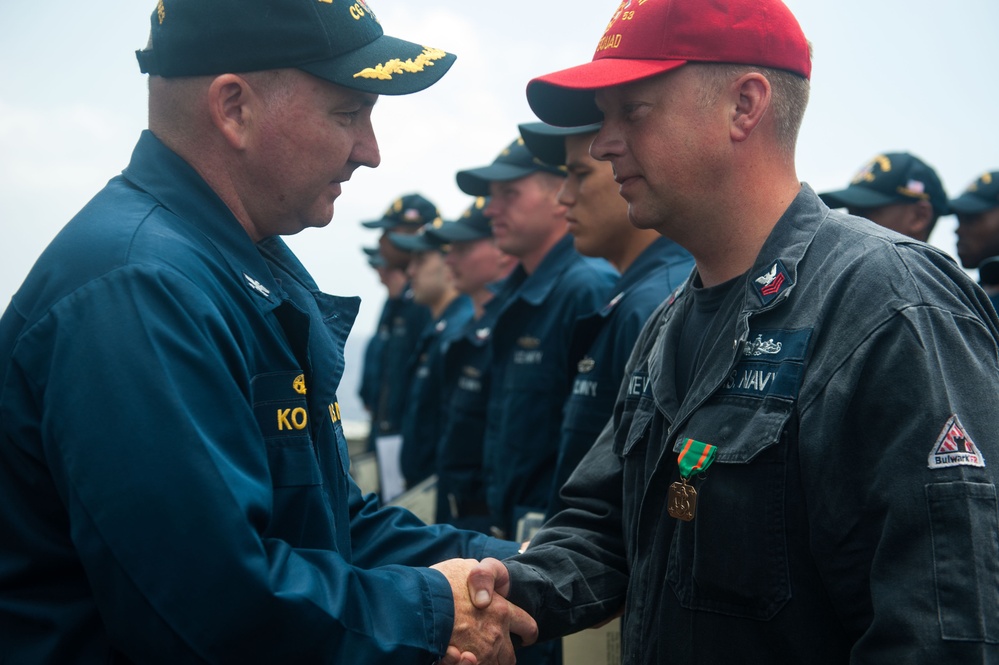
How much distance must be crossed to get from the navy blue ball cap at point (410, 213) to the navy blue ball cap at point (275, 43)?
25.3 feet

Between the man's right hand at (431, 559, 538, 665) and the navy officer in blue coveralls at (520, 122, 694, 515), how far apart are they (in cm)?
117

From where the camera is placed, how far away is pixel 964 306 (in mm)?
1888

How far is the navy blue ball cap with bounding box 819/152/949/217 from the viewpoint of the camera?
5.34 m

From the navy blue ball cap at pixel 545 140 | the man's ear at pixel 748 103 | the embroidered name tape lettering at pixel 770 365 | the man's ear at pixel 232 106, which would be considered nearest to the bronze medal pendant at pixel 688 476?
the embroidered name tape lettering at pixel 770 365

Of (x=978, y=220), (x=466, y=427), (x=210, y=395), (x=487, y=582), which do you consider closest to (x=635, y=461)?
(x=487, y=582)

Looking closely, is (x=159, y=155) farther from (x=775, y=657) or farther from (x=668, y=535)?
(x=775, y=657)

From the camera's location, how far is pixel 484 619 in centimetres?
244

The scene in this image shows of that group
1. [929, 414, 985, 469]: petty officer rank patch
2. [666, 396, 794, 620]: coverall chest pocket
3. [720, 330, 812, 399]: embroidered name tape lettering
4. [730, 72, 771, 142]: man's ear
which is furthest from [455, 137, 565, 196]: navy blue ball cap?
[929, 414, 985, 469]: petty officer rank patch

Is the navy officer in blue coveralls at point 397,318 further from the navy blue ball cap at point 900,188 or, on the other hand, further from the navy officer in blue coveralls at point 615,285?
the navy officer in blue coveralls at point 615,285

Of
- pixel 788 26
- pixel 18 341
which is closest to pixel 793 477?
pixel 788 26

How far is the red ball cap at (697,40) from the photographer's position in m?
2.28

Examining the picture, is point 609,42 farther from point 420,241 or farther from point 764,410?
point 420,241

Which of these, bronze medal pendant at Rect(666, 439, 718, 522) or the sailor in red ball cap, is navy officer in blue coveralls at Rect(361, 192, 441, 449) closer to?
the sailor in red ball cap

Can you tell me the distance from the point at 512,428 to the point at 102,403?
3.07m
